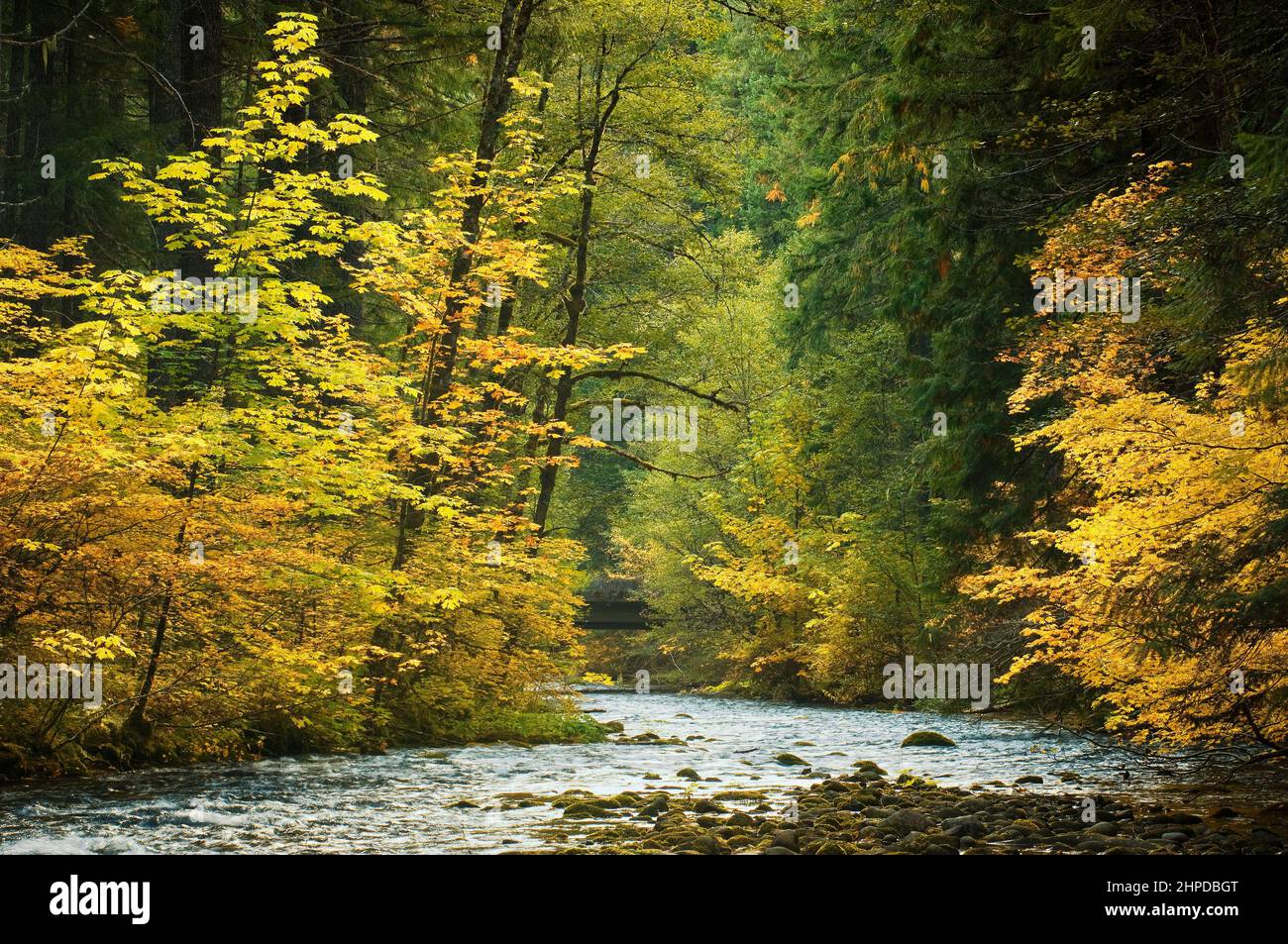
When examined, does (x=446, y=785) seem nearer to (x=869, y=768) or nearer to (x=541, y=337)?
(x=869, y=768)

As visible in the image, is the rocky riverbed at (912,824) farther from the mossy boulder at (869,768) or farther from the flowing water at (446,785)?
the mossy boulder at (869,768)

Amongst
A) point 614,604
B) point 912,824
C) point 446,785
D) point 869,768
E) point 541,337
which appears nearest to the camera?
point 912,824

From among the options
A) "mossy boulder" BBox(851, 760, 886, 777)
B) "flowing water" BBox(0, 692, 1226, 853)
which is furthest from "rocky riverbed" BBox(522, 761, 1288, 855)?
"mossy boulder" BBox(851, 760, 886, 777)

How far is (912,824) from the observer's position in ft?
28.0

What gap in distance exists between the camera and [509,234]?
18.0 m

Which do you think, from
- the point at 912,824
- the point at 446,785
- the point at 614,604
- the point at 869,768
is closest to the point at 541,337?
the point at 869,768

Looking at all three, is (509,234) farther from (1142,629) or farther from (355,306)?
(1142,629)

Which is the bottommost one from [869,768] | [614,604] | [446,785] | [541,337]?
[869,768]

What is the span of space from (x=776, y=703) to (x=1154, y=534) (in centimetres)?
1736

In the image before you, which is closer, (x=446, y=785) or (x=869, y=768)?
(x=446, y=785)

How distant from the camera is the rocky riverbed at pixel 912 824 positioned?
7.53m

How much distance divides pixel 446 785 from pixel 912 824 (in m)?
4.61

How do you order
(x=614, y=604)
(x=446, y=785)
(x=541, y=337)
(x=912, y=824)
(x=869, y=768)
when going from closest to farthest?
(x=912, y=824), (x=446, y=785), (x=869, y=768), (x=541, y=337), (x=614, y=604)

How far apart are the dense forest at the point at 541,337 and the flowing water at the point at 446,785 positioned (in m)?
0.76
